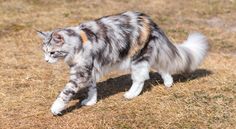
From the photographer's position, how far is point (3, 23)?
654 inches

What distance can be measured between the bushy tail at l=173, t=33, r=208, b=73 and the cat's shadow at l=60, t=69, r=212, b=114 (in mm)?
579

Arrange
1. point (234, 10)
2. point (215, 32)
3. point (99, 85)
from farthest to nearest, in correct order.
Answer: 1. point (234, 10)
2. point (215, 32)
3. point (99, 85)

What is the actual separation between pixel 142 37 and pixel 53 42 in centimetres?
187

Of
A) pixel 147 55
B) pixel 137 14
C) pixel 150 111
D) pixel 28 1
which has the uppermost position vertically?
pixel 137 14

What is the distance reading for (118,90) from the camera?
10602 mm

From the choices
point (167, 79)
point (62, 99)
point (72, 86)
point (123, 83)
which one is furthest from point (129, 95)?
point (62, 99)

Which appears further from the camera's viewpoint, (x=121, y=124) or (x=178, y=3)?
(x=178, y=3)

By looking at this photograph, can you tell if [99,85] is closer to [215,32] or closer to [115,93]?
[115,93]

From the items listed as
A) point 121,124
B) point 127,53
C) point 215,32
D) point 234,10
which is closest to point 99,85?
point 127,53

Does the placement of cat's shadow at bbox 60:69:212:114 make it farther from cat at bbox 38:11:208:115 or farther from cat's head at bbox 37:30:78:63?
cat's head at bbox 37:30:78:63

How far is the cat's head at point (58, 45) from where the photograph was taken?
8.77 m

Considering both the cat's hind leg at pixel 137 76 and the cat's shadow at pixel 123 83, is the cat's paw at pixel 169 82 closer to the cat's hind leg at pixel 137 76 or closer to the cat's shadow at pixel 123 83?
the cat's shadow at pixel 123 83

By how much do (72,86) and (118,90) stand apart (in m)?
1.78

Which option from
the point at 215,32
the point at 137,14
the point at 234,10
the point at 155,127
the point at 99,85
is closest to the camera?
the point at 155,127
